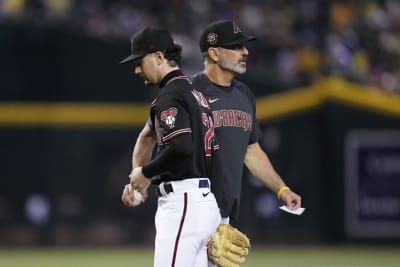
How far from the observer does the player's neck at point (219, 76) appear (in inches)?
251

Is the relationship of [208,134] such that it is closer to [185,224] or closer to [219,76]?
[185,224]

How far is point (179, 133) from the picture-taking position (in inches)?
212

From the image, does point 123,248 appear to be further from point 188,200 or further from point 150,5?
point 188,200

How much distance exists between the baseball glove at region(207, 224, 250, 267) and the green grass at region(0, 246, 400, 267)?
5331mm

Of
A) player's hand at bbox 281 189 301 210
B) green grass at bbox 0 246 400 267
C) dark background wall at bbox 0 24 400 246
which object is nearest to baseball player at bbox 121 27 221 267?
player's hand at bbox 281 189 301 210

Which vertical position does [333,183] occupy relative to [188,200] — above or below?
above

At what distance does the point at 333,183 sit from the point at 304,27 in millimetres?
3609

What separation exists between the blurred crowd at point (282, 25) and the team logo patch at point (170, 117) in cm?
809

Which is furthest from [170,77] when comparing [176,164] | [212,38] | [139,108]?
[139,108]

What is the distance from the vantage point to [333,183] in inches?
541

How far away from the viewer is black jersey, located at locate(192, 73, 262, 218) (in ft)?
20.3

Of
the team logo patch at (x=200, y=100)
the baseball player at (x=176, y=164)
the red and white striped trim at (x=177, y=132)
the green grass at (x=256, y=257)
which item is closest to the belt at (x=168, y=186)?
the baseball player at (x=176, y=164)

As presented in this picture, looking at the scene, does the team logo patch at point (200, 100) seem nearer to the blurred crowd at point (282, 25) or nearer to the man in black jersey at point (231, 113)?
the man in black jersey at point (231, 113)

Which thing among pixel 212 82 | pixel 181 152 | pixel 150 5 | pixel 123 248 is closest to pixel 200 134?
pixel 181 152
